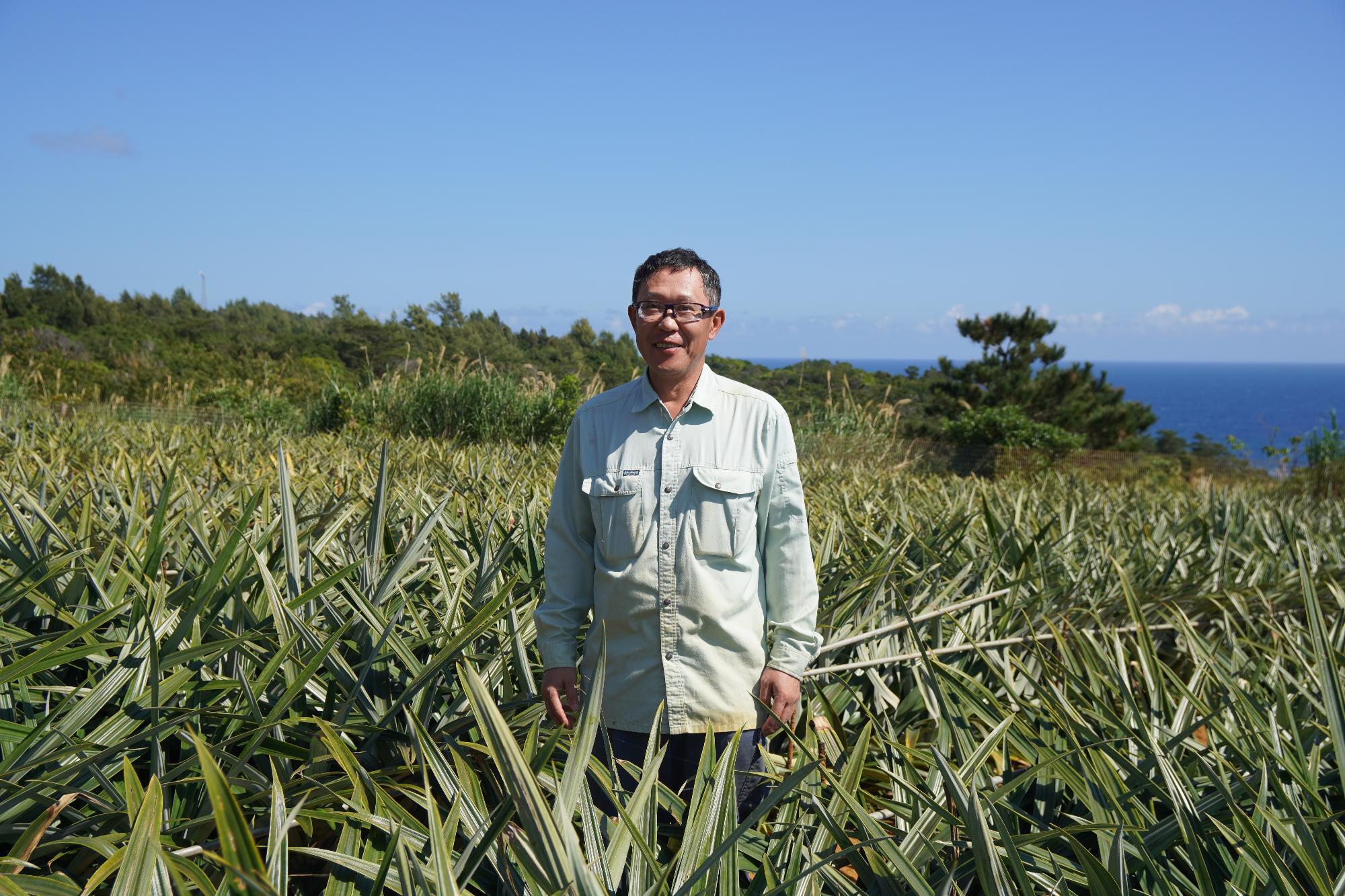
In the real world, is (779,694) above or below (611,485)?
below

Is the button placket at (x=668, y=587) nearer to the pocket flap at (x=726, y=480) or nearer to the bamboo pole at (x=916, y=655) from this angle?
the pocket flap at (x=726, y=480)

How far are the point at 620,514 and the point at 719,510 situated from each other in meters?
0.21

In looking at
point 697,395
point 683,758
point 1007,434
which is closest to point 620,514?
point 697,395

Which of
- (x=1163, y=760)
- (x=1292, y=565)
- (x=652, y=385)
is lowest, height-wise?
(x=1292, y=565)

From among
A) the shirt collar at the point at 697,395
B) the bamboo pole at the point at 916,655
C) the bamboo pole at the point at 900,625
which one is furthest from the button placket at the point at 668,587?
the bamboo pole at the point at 900,625

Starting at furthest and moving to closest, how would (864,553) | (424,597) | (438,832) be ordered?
(864,553), (424,597), (438,832)

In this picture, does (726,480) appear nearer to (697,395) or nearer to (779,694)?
(697,395)

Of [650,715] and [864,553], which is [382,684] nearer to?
[650,715]

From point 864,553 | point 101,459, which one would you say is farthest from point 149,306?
point 864,553

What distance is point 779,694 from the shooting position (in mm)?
1929

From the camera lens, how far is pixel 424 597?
2.34 meters

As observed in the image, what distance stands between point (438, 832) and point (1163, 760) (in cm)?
124

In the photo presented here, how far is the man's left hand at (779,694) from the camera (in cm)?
192

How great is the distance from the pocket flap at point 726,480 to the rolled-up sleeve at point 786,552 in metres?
0.06
